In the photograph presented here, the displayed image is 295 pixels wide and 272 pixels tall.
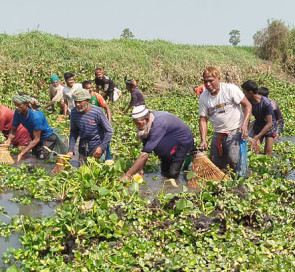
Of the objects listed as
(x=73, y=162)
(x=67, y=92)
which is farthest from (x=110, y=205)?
(x=67, y=92)

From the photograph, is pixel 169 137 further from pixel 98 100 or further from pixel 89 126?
pixel 98 100

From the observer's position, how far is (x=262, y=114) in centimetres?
820

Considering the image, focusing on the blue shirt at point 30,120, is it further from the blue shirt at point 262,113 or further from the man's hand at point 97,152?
the blue shirt at point 262,113

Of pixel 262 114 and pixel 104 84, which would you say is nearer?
pixel 262 114

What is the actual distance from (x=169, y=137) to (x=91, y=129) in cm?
111

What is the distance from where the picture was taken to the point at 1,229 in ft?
17.8

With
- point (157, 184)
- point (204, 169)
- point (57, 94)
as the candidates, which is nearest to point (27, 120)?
point (157, 184)

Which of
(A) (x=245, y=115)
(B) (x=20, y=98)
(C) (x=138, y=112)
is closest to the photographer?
(C) (x=138, y=112)

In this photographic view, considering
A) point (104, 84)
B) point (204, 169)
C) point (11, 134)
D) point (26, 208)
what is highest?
point (104, 84)

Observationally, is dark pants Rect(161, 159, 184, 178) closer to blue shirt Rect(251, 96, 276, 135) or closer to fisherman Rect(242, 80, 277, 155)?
fisherman Rect(242, 80, 277, 155)

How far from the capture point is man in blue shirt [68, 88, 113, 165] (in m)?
6.91

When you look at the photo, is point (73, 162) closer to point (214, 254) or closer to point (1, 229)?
point (1, 229)

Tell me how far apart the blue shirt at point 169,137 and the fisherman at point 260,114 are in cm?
133

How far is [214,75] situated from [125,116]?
6.08m
